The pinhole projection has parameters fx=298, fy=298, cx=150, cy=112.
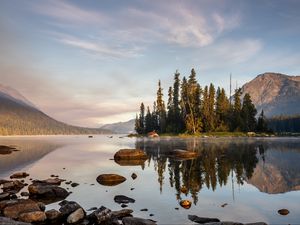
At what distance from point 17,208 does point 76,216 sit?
3.38 metres

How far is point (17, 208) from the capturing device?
48.8 feet

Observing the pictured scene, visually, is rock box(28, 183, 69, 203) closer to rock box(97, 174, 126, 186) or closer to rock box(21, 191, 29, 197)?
rock box(21, 191, 29, 197)

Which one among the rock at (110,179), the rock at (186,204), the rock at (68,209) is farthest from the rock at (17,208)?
the rock at (110,179)

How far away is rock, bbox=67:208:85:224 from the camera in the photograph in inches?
536

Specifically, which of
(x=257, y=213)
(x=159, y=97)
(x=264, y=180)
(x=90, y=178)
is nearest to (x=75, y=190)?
(x=90, y=178)

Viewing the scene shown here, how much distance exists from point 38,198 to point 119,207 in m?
5.77

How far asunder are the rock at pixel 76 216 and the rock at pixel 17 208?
2.20m

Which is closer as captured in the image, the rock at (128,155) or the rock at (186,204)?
the rock at (186,204)

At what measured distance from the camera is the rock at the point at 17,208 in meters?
14.4

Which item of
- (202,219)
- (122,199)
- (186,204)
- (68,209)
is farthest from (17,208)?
(202,219)

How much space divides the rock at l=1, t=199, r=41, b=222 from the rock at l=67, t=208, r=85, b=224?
2203 mm

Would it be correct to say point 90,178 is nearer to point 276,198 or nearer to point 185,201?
point 185,201

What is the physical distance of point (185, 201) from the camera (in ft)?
54.3

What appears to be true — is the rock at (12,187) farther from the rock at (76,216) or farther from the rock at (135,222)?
the rock at (135,222)
